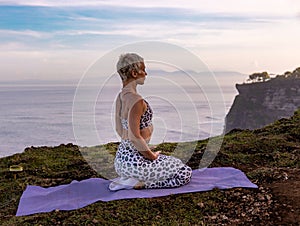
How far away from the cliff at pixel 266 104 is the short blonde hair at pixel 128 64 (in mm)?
15311

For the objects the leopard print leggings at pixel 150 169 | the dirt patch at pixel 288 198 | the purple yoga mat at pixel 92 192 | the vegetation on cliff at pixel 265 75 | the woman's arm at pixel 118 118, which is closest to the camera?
the dirt patch at pixel 288 198

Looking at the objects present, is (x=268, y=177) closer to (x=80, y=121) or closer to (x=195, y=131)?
(x=195, y=131)

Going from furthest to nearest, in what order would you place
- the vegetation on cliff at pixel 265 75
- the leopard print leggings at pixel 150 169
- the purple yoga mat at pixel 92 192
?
the vegetation on cliff at pixel 265 75, the leopard print leggings at pixel 150 169, the purple yoga mat at pixel 92 192

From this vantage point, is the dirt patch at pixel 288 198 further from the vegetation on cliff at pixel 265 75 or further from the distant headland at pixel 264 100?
the vegetation on cliff at pixel 265 75

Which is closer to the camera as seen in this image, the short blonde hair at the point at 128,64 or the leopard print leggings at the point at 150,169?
the short blonde hair at the point at 128,64

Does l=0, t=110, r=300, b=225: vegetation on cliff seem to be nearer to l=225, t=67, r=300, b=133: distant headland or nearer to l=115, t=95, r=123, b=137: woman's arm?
l=115, t=95, r=123, b=137: woman's arm

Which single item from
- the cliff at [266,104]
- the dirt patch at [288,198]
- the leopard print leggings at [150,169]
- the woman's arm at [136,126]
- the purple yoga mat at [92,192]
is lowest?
the cliff at [266,104]

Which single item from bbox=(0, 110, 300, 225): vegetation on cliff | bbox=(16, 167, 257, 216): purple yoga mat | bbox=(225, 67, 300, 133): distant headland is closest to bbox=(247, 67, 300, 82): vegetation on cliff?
bbox=(225, 67, 300, 133): distant headland

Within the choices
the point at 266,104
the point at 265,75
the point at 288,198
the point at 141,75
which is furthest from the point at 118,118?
the point at 265,75

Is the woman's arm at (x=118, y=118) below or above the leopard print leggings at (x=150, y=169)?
above

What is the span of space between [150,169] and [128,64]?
3.61 feet

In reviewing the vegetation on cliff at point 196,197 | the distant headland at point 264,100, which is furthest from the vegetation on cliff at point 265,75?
the vegetation on cliff at point 196,197

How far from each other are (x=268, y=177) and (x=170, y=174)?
1.07 metres

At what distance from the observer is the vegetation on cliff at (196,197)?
Answer: 13.3 feet
